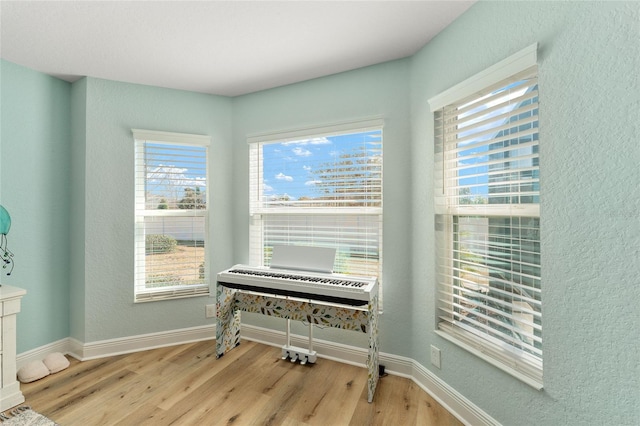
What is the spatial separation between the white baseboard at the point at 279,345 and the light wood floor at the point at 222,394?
0.20 ft

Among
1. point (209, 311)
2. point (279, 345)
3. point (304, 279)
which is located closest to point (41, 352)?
point (209, 311)

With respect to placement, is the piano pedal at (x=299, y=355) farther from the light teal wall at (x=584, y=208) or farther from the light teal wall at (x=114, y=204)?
the light teal wall at (x=584, y=208)

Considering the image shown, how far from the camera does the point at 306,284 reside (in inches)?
89.0

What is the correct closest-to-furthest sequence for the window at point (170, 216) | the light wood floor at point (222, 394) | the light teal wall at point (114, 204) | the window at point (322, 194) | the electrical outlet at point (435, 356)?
the light wood floor at point (222, 394), the electrical outlet at point (435, 356), the window at point (322, 194), the light teal wall at point (114, 204), the window at point (170, 216)

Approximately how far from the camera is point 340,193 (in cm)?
267

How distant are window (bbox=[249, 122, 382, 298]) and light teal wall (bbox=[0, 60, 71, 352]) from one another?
167 centimetres

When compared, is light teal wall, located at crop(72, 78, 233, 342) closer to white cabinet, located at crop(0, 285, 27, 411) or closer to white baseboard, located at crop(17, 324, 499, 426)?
white baseboard, located at crop(17, 324, 499, 426)

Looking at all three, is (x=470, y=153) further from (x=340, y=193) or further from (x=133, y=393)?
(x=133, y=393)

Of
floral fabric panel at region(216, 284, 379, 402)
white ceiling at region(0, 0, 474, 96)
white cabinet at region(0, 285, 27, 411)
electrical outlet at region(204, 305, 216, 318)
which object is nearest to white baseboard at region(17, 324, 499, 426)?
electrical outlet at region(204, 305, 216, 318)

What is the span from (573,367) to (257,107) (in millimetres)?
2982

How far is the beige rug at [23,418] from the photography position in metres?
1.84


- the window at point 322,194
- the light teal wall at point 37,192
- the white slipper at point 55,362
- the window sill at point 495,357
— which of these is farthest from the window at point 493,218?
the light teal wall at point 37,192

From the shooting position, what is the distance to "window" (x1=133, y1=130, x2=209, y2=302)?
2898 mm

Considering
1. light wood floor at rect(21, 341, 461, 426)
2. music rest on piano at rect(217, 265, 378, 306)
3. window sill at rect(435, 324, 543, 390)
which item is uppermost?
music rest on piano at rect(217, 265, 378, 306)
